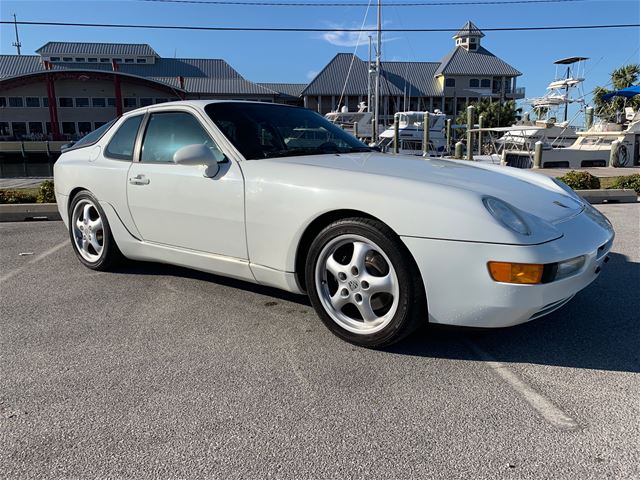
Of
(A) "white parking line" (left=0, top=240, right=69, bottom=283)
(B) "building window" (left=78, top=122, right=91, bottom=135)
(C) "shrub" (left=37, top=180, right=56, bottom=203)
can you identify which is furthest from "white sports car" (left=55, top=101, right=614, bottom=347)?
(B) "building window" (left=78, top=122, right=91, bottom=135)

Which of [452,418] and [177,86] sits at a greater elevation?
[177,86]

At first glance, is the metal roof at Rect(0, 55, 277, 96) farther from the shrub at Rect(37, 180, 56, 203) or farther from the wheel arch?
the wheel arch

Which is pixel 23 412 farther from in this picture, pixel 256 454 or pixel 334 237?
pixel 334 237

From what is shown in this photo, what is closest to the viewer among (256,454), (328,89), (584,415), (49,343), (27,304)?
(256,454)

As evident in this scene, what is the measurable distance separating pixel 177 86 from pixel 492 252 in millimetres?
56082

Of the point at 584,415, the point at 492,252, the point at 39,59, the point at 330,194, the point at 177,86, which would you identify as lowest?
the point at 584,415

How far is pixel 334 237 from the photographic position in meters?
2.78

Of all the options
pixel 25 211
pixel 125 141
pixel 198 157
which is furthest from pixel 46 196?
pixel 198 157

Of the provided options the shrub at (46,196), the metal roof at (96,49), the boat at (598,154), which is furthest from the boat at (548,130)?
the metal roof at (96,49)

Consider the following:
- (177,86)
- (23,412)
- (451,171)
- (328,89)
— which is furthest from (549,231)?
(328,89)

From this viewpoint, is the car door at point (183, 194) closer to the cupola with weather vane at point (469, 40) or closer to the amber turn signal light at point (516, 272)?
the amber turn signal light at point (516, 272)

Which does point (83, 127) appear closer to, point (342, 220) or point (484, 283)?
point (342, 220)

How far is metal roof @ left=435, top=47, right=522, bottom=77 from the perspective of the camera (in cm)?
6381

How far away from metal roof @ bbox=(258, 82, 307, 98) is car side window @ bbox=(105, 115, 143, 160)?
61.1 m
